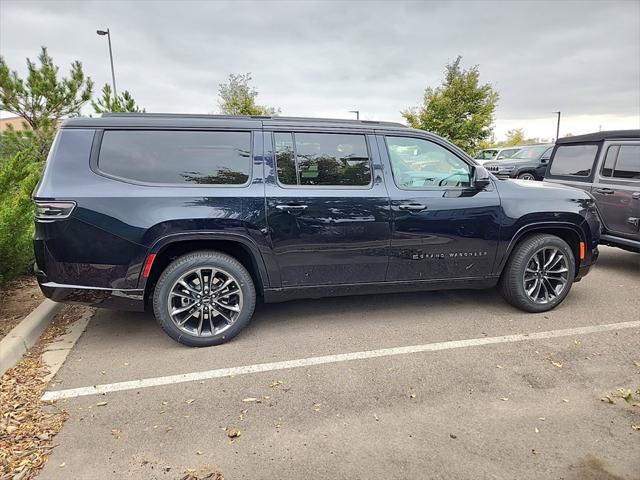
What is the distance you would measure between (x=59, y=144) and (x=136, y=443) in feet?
7.54

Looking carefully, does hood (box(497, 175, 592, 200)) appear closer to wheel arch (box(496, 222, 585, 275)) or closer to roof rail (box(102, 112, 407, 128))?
wheel arch (box(496, 222, 585, 275))

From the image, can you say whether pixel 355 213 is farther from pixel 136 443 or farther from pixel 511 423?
pixel 136 443

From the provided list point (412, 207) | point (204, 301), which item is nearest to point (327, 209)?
point (412, 207)

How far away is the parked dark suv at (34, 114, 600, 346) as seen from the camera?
3.26 m

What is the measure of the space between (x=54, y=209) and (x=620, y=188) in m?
6.42

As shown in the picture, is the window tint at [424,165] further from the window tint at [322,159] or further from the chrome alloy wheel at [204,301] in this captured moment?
the chrome alloy wheel at [204,301]

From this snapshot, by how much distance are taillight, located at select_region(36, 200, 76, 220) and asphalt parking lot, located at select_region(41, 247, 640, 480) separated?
3.85 feet

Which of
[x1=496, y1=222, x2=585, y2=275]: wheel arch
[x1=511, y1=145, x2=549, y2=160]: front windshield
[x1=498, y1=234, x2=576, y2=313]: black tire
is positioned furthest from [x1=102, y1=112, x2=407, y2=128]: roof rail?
[x1=511, y1=145, x2=549, y2=160]: front windshield

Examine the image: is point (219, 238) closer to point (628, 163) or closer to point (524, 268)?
point (524, 268)

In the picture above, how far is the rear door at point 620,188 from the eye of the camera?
530 cm

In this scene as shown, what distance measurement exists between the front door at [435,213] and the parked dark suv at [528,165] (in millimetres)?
12191

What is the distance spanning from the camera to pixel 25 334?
3.56 meters

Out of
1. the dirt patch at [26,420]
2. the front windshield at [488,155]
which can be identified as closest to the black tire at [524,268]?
the dirt patch at [26,420]

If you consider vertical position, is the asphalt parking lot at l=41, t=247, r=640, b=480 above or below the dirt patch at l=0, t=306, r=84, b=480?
above
